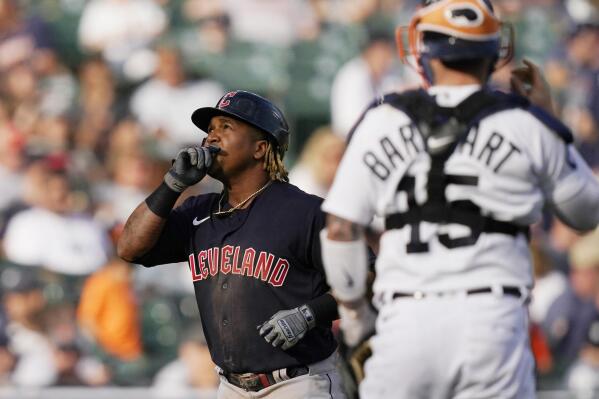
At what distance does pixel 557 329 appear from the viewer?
9750 millimetres

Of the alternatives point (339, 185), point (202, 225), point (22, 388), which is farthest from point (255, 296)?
point (22, 388)

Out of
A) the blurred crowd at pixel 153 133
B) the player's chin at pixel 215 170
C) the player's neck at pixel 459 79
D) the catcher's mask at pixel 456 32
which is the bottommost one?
the blurred crowd at pixel 153 133

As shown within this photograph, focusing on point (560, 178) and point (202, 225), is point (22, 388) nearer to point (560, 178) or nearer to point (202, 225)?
point (202, 225)

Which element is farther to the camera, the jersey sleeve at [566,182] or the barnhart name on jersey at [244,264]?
the barnhart name on jersey at [244,264]

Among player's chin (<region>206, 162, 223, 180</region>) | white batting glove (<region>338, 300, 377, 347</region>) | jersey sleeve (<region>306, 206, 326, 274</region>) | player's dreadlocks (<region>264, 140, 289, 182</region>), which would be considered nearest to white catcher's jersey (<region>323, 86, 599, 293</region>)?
white batting glove (<region>338, 300, 377, 347</region>)

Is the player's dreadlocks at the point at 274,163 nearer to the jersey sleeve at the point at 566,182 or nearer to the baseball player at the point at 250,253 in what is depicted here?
the baseball player at the point at 250,253

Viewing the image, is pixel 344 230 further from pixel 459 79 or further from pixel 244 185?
pixel 244 185

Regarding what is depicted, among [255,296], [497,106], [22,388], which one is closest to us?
[497,106]

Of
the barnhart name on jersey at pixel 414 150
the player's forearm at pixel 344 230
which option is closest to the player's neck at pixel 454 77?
the barnhart name on jersey at pixel 414 150

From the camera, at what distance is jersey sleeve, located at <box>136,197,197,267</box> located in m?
4.97

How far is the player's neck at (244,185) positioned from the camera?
497cm

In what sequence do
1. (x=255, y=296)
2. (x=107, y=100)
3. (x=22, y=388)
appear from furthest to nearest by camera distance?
(x=107, y=100) < (x=22, y=388) < (x=255, y=296)

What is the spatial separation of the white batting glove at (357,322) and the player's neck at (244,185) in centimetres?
141

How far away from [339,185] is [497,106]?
21.8 inches
